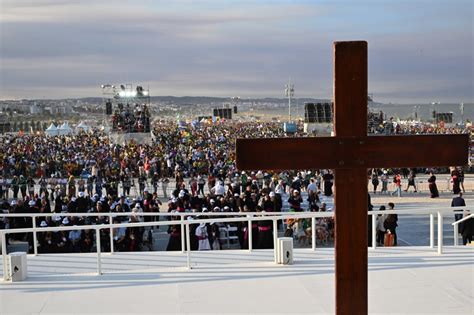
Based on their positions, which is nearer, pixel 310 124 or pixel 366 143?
pixel 366 143

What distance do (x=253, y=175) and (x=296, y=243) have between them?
11.8 meters

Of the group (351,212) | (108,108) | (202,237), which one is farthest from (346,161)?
(108,108)

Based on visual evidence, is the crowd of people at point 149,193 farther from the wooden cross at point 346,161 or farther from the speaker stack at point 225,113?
the speaker stack at point 225,113

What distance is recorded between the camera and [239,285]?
22.1ft

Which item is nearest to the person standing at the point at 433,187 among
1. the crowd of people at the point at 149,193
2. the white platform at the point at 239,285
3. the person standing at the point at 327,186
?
the crowd of people at the point at 149,193

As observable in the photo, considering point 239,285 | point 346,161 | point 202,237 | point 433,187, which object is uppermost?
point 346,161

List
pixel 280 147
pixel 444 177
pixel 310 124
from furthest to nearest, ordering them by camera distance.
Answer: pixel 310 124, pixel 444 177, pixel 280 147

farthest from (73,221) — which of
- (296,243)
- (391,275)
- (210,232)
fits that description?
(391,275)

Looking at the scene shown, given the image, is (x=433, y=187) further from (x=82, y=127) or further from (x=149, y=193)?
(x=82, y=127)

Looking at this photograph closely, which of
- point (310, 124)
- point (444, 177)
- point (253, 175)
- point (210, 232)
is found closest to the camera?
point (210, 232)

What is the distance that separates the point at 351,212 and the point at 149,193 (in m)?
15.7

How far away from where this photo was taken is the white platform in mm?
5969

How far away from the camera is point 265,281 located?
6.85 metres

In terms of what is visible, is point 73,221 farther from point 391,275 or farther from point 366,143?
point 366,143
